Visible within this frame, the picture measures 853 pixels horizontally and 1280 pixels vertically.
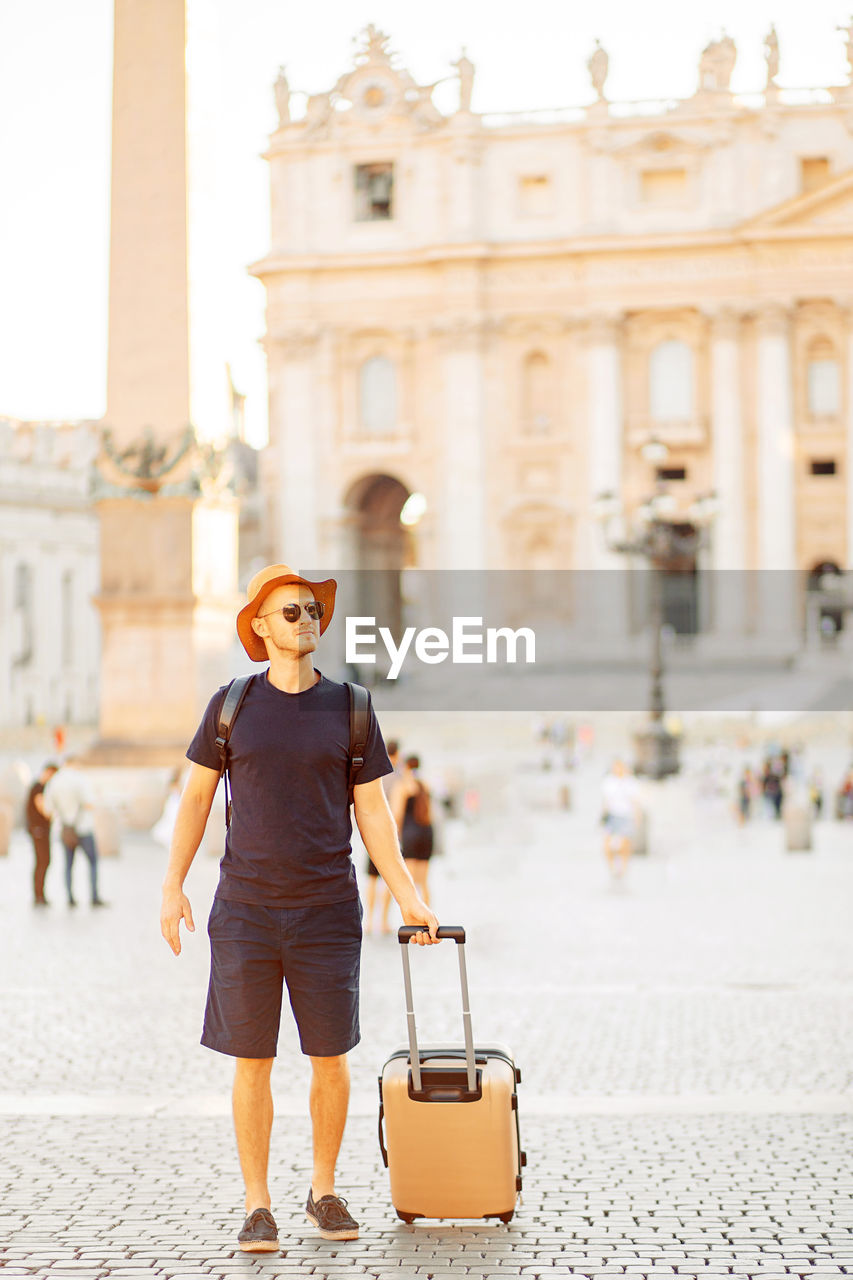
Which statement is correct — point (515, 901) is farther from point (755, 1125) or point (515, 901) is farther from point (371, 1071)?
point (755, 1125)

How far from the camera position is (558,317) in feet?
200

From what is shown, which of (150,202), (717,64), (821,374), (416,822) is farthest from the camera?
(821,374)

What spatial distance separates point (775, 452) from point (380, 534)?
14.3 metres

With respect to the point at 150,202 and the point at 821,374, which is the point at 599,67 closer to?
the point at 821,374

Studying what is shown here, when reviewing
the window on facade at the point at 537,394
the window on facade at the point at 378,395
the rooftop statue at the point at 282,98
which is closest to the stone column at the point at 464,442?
the window on facade at the point at 537,394

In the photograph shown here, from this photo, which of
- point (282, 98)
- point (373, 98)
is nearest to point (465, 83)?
point (373, 98)

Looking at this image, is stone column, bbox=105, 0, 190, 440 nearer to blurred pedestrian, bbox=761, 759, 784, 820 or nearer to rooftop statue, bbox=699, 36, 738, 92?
blurred pedestrian, bbox=761, 759, 784, 820

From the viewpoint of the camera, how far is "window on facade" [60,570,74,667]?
58406 millimetres

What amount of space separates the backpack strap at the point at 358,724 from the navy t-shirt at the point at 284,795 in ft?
0.06

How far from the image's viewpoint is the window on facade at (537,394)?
61.4 m

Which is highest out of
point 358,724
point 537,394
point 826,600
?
point 537,394

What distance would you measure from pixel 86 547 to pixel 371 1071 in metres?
52.9

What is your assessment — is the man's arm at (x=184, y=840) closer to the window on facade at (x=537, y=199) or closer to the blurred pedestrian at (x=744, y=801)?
the blurred pedestrian at (x=744, y=801)

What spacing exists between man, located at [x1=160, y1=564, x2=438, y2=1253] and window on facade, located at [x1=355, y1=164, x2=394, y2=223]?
58.8 m
